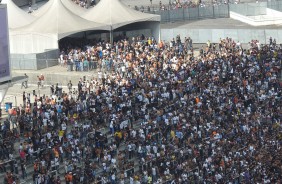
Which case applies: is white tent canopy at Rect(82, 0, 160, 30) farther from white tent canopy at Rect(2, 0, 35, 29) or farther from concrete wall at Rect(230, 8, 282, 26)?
concrete wall at Rect(230, 8, 282, 26)

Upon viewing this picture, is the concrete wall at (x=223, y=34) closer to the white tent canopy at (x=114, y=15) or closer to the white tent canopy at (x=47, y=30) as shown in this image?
the white tent canopy at (x=114, y=15)

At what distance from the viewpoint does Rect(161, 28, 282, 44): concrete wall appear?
254 feet

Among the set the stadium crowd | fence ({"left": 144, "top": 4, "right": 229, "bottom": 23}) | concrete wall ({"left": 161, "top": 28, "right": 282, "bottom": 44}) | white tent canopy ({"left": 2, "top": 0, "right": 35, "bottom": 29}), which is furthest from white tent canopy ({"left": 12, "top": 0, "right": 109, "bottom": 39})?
fence ({"left": 144, "top": 4, "right": 229, "bottom": 23})

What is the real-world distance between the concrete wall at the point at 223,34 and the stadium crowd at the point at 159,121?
7794mm

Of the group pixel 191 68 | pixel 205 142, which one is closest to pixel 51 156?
pixel 205 142

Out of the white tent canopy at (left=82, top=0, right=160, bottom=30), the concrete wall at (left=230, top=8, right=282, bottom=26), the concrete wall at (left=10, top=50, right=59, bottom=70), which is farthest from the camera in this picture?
the concrete wall at (left=230, top=8, right=282, bottom=26)

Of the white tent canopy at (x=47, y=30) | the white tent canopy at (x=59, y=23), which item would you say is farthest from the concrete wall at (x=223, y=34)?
the white tent canopy at (x=47, y=30)

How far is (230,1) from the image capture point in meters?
95.3

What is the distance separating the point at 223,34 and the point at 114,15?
10020 mm

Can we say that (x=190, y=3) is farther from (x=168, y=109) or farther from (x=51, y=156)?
(x=51, y=156)

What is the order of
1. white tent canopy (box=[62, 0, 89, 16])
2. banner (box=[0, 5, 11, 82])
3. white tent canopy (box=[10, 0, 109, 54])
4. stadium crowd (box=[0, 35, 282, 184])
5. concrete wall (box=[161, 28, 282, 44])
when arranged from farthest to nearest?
white tent canopy (box=[62, 0, 89, 16]) → concrete wall (box=[161, 28, 282, 44]) → white tent canopy (box=[10, 0, 109, 54]) → banner (box=[0, 5, 11, 82]) → stadium crowd (box=[0, 35, 282, 184])

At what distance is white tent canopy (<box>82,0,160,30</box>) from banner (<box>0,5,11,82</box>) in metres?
21.6

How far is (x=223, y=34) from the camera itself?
7969 centimetres

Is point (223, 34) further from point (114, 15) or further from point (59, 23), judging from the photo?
point (59, 23)
